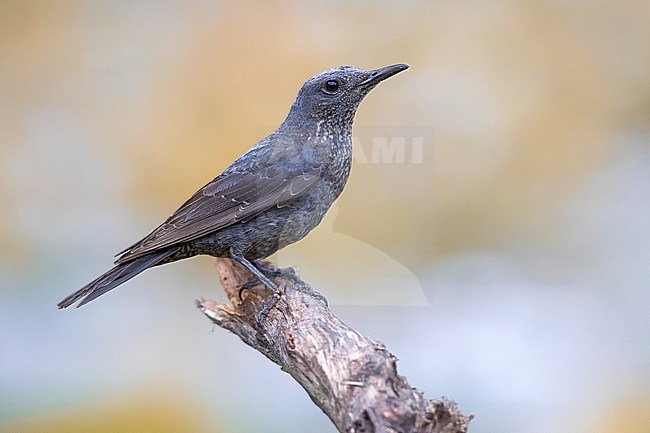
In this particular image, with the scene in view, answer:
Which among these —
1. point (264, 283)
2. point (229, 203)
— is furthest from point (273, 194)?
point (264, 283)

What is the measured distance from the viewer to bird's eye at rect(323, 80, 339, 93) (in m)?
2.91

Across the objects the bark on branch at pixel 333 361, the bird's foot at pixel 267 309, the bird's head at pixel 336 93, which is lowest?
the bark on branch at pixel 333 361

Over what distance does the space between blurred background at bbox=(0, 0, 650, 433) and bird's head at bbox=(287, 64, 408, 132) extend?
935 millimetres

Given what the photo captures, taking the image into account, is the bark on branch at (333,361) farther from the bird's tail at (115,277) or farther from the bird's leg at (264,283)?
the bird's tail at (115,277)

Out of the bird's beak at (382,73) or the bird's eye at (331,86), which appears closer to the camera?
the bird's beak at (382,73)

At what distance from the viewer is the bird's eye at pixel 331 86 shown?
2.91 metres

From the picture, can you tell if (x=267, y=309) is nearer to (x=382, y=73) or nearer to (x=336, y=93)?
(x=336, y=93)

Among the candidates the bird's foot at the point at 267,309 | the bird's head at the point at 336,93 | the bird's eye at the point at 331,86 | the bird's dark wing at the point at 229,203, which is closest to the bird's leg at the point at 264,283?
the bird's foot at the point at 267,309

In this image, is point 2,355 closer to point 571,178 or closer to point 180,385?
point 180,385

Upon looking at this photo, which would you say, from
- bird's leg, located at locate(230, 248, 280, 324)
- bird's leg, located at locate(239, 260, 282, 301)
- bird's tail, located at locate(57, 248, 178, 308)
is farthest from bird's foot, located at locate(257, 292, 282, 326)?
bird's tail, located at locate(57, 248, 178, 308)

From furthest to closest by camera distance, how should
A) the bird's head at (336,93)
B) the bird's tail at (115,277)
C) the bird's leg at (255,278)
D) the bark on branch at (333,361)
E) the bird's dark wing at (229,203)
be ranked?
the bird's leg at (255,278)
the bird's head at (336,93)
the bird's dark wing at (229,203)
the bird's tail at (115,277)
the bark on branch at (333,361)

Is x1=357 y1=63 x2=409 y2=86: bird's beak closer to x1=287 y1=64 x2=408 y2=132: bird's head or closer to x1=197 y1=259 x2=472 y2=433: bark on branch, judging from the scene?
x1=287 y1=64 x2=408 y2=132: bird's head

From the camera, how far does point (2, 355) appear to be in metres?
3.87

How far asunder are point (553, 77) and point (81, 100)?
8.59 feet
